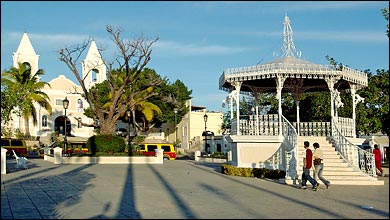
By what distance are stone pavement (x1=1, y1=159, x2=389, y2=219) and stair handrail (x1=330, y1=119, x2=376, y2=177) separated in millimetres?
2050

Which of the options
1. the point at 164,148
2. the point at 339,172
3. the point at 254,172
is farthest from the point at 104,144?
the point at 339,172

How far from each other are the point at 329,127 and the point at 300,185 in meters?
7.95

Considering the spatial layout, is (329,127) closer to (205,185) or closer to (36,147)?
(205,185)

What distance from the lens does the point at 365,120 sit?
30641 millimetres

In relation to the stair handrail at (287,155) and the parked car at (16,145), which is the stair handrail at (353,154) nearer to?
the stair handrail at (287,155)

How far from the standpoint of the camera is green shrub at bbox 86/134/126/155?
109ft

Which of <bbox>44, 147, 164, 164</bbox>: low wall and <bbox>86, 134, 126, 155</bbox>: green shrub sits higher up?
<bbox>86, 134, 126, 155</bbox>: green shrub

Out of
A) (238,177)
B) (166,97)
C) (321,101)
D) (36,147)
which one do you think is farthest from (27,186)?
(166,97)

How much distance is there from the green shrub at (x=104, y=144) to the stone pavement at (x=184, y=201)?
15634 millimetres

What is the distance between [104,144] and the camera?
110ft

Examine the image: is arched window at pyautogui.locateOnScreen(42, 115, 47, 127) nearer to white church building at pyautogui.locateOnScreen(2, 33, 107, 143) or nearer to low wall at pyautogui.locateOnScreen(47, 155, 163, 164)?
white church building at pyautogui.locateOnScreen(2, 33, 107, 143)

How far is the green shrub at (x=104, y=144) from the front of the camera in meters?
33.3

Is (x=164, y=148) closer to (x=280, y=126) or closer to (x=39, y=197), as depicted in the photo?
(x=280, y=126)

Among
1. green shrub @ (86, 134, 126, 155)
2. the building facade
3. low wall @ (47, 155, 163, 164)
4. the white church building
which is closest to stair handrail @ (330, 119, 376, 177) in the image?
low wall @ (47, 155, 163, 164)
